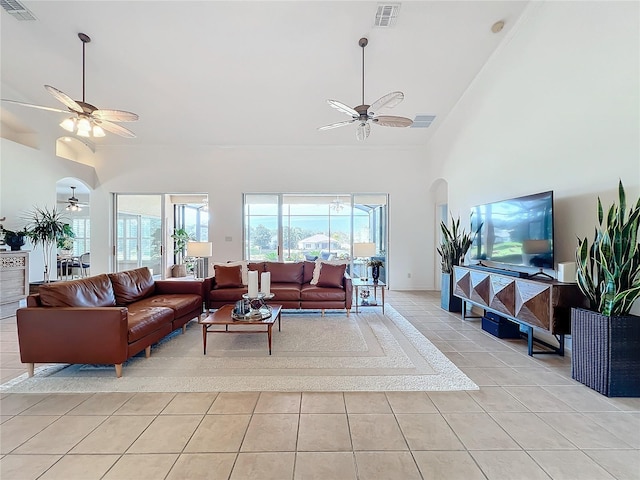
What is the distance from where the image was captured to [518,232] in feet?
12.6

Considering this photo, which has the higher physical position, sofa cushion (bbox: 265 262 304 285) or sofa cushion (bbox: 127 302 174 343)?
sofa cushion (bbox: 265 262 304 285)

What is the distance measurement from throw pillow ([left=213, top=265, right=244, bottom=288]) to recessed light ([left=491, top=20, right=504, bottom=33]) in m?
5.33

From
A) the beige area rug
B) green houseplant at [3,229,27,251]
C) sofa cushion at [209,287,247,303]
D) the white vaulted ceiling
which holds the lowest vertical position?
the beige area rug

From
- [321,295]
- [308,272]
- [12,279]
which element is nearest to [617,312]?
[321,295]

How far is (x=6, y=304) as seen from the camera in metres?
4.86

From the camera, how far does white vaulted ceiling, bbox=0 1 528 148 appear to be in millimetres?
3906

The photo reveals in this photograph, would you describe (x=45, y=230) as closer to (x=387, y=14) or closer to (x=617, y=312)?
(x=387, y=14)

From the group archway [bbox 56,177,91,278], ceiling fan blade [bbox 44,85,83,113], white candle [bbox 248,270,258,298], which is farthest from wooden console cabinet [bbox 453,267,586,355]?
archway [bbox 56,177,91,278]

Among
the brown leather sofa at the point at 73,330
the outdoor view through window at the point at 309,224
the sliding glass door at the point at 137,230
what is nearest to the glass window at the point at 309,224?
the outdoor view through window at the point at 309,224

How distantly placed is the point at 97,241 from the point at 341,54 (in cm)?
703

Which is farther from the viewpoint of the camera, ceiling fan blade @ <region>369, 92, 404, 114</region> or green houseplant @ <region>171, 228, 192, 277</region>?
green houseplant @ <region>171, 228, 192, 277</region>

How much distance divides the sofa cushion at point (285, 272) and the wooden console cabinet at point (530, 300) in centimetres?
291

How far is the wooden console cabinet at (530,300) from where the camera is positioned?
2988mm

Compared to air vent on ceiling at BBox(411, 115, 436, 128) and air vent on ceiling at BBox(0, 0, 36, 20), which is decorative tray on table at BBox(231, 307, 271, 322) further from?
air vent on ceiling at BBox(411, 115, 436, 128)
